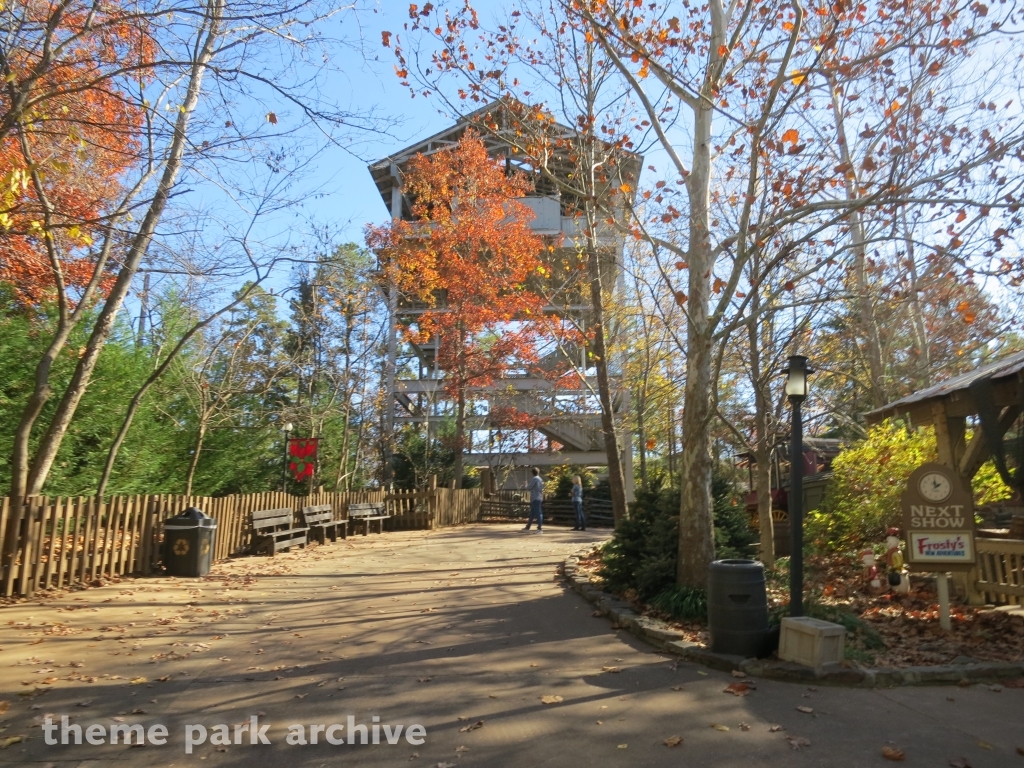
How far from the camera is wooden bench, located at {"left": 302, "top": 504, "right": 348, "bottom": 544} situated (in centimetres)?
1827

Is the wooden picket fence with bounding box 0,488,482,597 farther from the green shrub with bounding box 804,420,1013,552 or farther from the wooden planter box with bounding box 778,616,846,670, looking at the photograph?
the green shrub with bounding box 804,420,1013,552

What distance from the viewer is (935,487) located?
8344 millimetres

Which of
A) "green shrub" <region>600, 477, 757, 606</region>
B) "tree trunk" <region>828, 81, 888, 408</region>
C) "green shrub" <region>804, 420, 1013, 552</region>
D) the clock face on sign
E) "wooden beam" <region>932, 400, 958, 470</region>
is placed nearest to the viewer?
the clock face on sign

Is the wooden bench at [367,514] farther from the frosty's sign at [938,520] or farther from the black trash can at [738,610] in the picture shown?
the frosty's sign at [938,520]

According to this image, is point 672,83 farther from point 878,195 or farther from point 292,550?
point 292,550

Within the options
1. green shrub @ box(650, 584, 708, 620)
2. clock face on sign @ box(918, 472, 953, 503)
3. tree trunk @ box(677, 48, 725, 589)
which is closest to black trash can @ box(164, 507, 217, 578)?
green shrub @ box(650, 584, 708, 620)

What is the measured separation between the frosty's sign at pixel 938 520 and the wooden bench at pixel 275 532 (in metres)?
12.0

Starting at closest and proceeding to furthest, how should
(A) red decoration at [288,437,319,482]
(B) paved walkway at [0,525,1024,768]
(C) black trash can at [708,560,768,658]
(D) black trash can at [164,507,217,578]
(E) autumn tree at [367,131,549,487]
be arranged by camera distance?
(B) paved walkway at [0,525,1024,768] → (C) black trash can at [708,560,768,658] → (D) black trash can at [164,507,217,578] → (A) red decoration at [288,437,319,482] → (E) autumn tree at [367,131,549,487]

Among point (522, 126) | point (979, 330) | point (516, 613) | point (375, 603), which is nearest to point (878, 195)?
point (522, 126)

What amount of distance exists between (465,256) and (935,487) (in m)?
18.4

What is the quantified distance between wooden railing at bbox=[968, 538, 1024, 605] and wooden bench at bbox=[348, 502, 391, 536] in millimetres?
15686

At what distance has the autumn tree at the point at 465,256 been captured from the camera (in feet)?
78.0

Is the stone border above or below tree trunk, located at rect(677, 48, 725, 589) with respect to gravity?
below

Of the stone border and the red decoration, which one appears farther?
the red decoration
